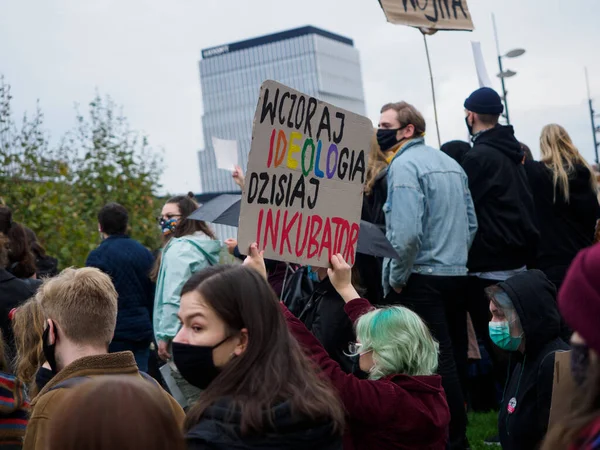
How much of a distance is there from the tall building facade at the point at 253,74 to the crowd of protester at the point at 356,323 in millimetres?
114781

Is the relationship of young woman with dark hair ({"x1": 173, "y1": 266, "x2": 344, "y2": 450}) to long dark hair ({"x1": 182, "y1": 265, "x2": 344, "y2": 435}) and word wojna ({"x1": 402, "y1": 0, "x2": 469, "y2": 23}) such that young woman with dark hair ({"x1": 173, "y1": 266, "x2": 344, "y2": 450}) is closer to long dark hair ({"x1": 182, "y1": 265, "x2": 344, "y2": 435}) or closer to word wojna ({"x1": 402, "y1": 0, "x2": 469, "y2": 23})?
long dark hair ({"x1": 182, "y1": 265, "x2": 344, "y2": 435})

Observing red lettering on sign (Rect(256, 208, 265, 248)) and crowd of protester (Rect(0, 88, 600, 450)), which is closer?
crowd of protester (Rect(0, 88, 600, 450))

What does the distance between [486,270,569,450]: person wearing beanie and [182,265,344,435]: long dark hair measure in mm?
1451

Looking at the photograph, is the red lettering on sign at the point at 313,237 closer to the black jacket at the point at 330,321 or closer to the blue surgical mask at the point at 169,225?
the black jacket at the point at 330,321

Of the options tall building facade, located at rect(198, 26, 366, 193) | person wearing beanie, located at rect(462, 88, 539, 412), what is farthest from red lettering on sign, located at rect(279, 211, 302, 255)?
tall building facade, located at rect(198, 26, 366, 193)

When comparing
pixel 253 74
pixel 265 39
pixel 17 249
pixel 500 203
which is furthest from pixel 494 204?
pixel 265 39

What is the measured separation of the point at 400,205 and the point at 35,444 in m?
3.15

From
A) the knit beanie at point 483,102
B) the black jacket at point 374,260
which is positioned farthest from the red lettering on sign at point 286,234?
the knit beanie at point 483,102

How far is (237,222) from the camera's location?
19.8 ft

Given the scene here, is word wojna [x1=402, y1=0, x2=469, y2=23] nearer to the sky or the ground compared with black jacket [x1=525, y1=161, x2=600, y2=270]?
nearer to the sky

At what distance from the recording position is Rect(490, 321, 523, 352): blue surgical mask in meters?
4.26

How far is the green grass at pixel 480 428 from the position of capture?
645 cm

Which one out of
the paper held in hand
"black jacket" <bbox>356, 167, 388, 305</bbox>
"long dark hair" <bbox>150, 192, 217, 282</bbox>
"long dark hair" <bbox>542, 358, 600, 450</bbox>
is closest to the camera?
"long dark hair" <bbox>542, 358, 600, 450</bbox>

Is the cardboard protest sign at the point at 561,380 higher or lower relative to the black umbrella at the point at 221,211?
lower
